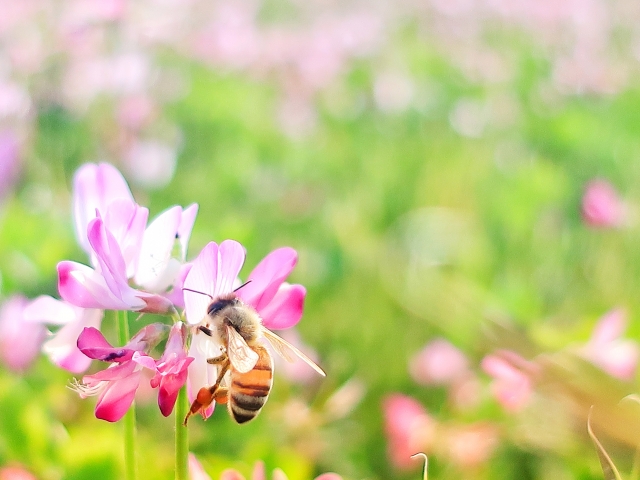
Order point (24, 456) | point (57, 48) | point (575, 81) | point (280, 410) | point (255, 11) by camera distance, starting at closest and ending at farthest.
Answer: point (24, 456)
point (280, 410)
point (57, 48)
point (575, 81)
point (255, 11)

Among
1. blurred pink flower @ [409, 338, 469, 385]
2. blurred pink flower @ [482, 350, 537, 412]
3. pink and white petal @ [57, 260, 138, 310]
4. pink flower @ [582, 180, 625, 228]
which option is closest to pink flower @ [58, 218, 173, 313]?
pink and white petal @ [57, 260, 138, 310]

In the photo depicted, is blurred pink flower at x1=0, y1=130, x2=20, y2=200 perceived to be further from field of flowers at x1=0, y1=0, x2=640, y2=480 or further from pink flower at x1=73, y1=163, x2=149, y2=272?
pink flower at x1=73, y1=163, x2=149, y2=272

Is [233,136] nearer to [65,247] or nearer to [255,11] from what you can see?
[65,247]

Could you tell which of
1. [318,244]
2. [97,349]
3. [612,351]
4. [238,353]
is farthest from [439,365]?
[97,349]

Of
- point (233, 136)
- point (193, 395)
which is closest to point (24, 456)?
point (193, 395)

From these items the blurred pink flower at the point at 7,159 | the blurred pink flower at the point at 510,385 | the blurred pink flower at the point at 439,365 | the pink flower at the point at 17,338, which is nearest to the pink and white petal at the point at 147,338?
the blurred pink flower at the point at 510,385

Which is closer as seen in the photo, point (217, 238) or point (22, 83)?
point (217, 238)

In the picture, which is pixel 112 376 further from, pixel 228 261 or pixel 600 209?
pixel 600 209
